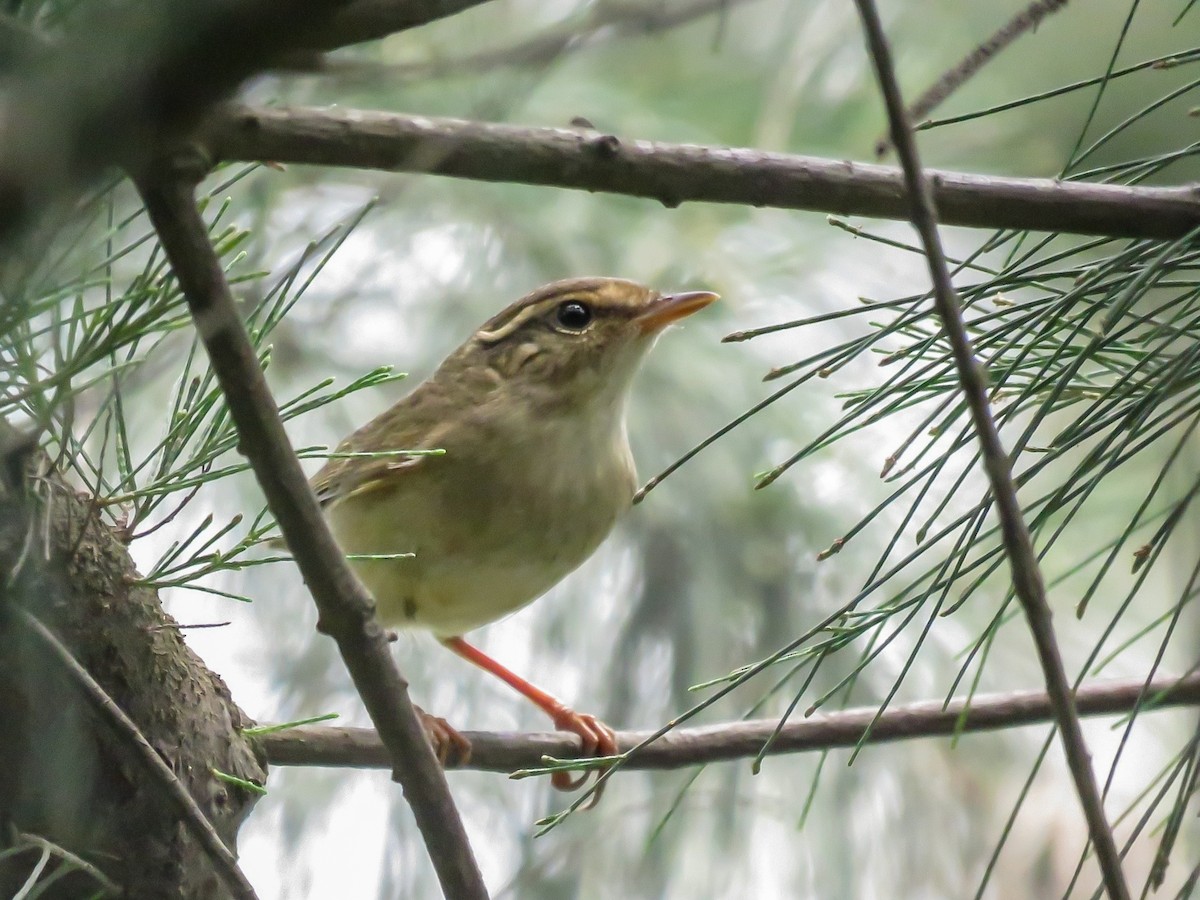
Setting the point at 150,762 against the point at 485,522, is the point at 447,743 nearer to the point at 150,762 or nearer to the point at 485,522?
the point at 485,522

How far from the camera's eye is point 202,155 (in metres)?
1.28

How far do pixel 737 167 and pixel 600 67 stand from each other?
123 inches

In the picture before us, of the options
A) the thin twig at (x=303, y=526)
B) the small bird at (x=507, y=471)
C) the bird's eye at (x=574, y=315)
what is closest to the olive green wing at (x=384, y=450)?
the small bird at (x=507, y=471)

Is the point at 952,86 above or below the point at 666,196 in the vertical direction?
below

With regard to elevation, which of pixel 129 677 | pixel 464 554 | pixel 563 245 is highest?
pixel 563 245

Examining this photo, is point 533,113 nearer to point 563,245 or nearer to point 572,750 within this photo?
point 563,245

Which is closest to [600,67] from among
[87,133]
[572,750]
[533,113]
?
[533,113]

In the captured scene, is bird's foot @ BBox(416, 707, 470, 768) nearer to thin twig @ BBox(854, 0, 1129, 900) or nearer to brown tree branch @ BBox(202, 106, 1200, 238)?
brown tree branch @ BBox(202, 106, 1200, 238)

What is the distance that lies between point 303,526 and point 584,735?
188cm

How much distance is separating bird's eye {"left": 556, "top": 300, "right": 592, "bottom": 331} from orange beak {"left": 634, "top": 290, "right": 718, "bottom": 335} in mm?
146

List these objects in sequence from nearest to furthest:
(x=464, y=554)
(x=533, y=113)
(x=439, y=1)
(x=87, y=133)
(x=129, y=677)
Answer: (x=87, y=133) → (x=439, y=1) → (x=129, y=677) → (x=464, y=554) → (x=533, y=113)

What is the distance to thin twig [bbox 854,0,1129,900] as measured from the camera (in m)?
1.25

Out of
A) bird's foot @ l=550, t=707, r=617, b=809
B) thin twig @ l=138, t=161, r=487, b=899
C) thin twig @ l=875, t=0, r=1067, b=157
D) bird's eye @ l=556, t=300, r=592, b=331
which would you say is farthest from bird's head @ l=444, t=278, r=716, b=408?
thin twig @ l=875, t=0, r=1067, b=157

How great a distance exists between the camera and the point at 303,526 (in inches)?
61.9
